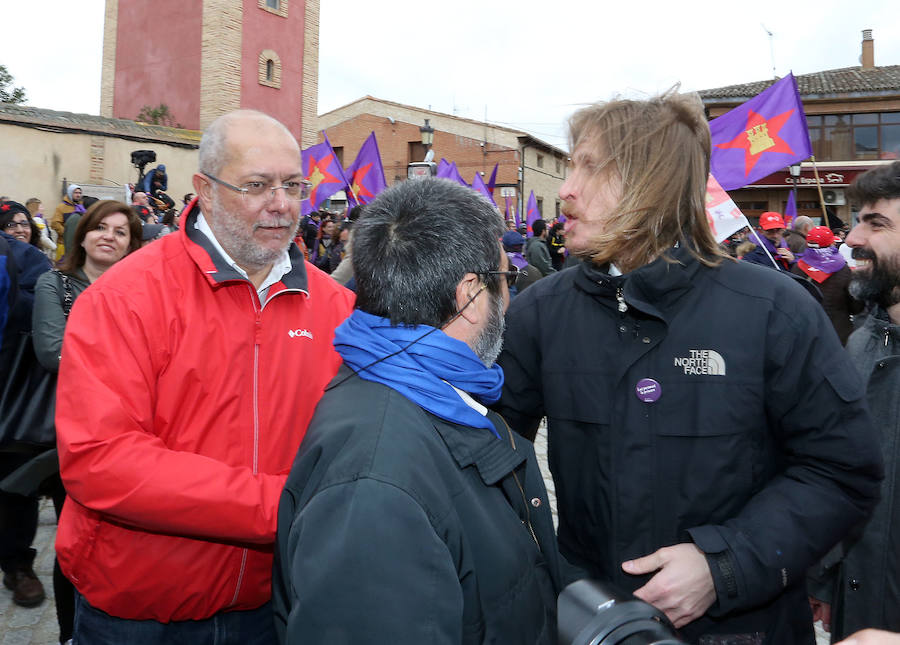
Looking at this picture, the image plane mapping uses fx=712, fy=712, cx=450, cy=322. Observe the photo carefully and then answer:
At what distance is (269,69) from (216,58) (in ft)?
6.89

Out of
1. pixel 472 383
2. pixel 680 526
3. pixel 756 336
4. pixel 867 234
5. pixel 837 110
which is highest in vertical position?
pixel 837 110

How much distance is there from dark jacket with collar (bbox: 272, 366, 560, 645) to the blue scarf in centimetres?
3

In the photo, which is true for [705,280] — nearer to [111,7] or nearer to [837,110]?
[111,7]

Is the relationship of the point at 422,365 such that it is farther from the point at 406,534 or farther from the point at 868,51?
the point at 868,51

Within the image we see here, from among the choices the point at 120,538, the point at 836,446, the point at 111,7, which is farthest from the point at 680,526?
the point at 111,7

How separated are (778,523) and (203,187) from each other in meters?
2.02

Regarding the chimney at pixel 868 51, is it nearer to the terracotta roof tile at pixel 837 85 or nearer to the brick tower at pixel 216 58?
the terracotta roof tile at pixel 837 85

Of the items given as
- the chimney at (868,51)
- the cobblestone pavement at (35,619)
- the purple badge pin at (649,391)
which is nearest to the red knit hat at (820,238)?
the cobblestone pavement at (35,619)

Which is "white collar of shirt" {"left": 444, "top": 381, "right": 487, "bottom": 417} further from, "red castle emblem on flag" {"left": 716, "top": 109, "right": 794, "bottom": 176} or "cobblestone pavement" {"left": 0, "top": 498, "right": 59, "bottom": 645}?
"red castle emblem on flag" {"left": 716, "top": 109, "right": 794, "bottom": 176}

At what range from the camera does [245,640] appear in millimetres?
2240

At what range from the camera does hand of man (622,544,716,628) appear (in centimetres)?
175

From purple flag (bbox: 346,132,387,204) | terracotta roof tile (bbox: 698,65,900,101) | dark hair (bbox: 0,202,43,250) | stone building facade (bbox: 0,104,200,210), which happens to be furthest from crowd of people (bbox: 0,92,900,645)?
terracotta roof tile (bbox: 698,65,900,101)

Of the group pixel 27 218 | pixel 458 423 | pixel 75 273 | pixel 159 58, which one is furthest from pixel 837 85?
pixel 458 423

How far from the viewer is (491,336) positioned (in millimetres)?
1822
